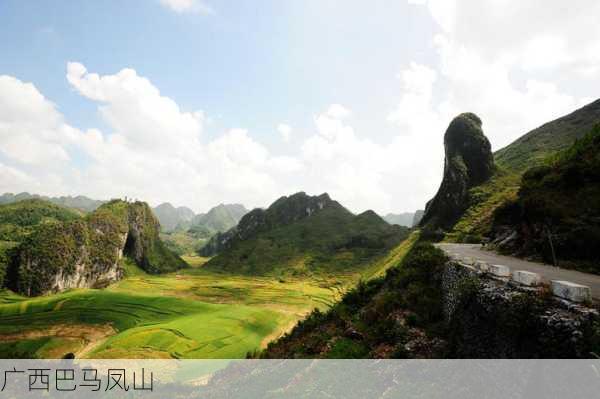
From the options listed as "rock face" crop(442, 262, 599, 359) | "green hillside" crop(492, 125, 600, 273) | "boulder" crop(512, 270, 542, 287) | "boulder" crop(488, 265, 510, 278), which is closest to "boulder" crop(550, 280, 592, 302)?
"rock face" crop(442, 262, 599, 359)

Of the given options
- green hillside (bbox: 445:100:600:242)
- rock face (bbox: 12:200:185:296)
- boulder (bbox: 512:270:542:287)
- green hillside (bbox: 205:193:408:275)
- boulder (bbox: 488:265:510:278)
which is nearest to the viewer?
boulder (bbox: 512:270:542:287)

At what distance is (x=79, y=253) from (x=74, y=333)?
86.3m

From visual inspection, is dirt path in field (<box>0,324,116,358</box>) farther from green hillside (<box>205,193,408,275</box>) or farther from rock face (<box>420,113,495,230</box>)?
green hillside (<box>205,193,408,275</box>)

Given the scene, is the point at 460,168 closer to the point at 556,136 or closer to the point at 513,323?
the point at 556,136

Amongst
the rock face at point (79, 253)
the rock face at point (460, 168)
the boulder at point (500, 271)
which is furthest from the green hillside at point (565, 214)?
the rock face at point (79, 253)

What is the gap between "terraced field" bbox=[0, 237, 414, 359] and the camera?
5681 centimetres

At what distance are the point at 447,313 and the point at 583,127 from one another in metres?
97.0

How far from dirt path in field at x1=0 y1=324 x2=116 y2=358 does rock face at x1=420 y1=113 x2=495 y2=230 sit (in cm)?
8140

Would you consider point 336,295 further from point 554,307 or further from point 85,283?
point 85,283

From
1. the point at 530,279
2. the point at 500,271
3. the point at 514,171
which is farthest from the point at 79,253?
the point at 514,171

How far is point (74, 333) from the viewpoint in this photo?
69.3m

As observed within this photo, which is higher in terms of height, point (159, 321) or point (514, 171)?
point (514, 171)

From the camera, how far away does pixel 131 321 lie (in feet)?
245

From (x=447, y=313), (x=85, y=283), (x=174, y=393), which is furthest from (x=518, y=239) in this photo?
(x=85, y=283)
